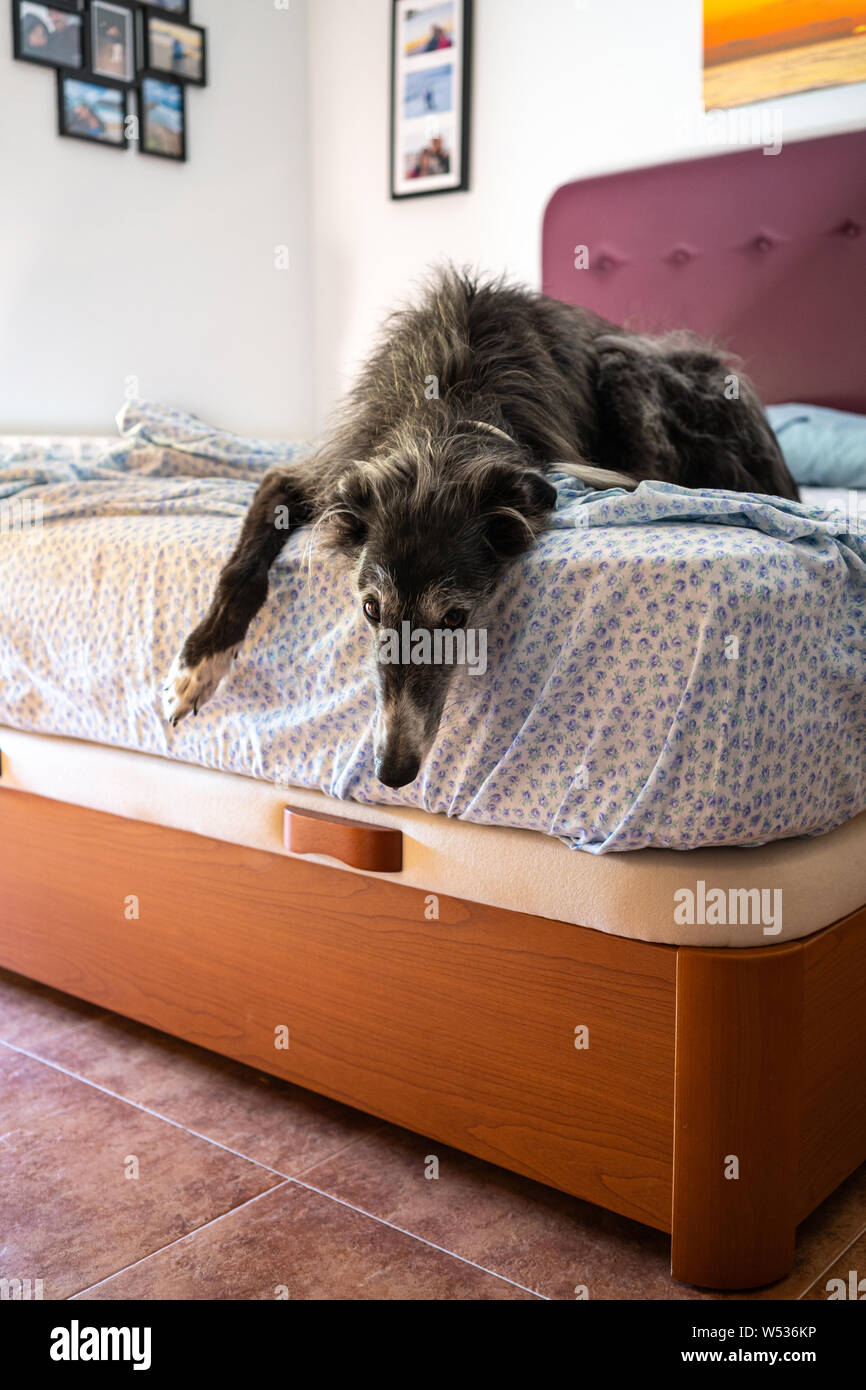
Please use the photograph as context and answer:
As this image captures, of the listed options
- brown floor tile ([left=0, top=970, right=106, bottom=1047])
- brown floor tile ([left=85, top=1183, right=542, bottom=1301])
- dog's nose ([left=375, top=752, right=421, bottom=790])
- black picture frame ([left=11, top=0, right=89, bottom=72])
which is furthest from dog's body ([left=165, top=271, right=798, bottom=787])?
black picture frame ([left=11, top=0, right=89, bottom=72])

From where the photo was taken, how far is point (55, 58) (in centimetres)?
365

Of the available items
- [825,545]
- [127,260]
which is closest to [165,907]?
[825,545]

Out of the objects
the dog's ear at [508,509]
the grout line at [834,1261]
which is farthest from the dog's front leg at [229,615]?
the grout line at [834,1261]

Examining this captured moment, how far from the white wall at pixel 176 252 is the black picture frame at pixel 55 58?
0.10ft

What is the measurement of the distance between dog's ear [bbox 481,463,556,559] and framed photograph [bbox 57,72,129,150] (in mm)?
3079

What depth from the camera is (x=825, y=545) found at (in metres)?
1.33

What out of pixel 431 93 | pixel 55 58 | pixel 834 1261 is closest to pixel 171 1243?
pixel 834 1261

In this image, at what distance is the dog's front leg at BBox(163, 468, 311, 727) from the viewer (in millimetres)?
1562

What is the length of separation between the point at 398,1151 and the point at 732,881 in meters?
0.67

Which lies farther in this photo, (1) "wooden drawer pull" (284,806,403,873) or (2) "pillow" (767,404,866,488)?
(2) "pillow" (767,404,866,488)

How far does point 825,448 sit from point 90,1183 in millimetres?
2263

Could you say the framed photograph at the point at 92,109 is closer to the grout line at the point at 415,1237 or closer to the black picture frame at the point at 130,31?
the black picture frame at the point at 130,31

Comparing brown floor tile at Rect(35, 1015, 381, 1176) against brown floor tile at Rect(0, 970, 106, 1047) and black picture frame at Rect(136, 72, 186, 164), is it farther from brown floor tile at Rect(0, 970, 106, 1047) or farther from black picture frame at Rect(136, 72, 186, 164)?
black picture frame at Rect(136, 72, 186, 164)

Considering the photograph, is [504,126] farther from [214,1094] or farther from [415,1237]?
[415,1237]
